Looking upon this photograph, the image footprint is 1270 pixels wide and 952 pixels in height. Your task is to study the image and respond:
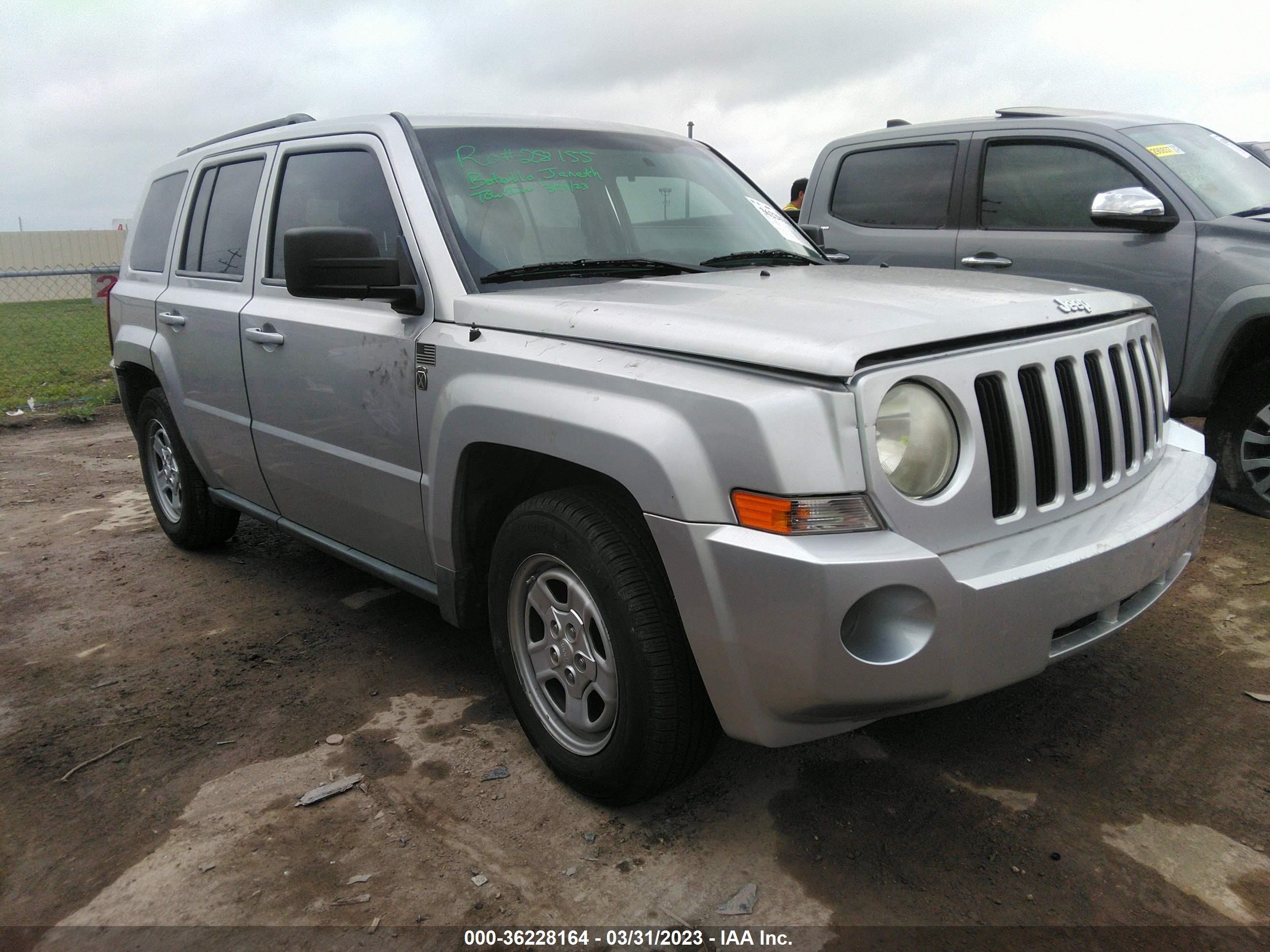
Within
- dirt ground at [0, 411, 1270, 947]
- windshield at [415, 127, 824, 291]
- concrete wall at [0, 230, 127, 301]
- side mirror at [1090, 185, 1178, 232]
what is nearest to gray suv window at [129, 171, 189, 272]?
dirt ground at [0, 411, 1270, 947]

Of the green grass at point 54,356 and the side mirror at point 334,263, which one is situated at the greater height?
the side mirror at point 334,263

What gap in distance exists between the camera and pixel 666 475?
218 cm

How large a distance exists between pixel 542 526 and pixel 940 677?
1.03 m

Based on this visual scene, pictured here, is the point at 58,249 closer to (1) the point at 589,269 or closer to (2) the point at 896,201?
(2) the point at 896,201

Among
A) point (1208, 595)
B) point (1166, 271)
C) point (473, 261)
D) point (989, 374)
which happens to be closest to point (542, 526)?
point (473, 261)

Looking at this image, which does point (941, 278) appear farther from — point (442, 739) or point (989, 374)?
point (442, 739)

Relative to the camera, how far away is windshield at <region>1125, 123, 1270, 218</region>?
16.6 feet

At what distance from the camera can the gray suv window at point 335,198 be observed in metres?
3.28

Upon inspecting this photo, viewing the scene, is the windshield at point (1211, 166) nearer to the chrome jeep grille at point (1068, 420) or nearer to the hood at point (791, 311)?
the hood at point (791, 311)

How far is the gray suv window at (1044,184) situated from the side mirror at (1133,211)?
0.30 metres

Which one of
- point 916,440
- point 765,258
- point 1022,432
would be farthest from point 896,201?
point 916,440

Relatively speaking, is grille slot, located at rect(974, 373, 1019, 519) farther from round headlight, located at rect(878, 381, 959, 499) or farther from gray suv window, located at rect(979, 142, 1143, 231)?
gray suv window, located at rect(979, 142, 1143, 231)

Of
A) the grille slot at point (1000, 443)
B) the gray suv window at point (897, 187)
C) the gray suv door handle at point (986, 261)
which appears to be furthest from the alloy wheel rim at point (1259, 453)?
the grille slot at point (1000, 443)

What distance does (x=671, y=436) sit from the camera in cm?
220
